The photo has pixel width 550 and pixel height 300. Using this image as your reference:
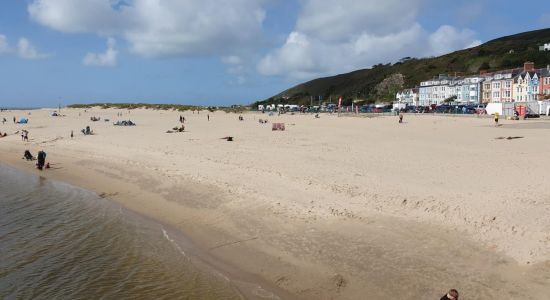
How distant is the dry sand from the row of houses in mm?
72992

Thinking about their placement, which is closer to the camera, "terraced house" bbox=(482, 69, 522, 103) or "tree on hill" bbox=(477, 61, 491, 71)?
"terraced house" bbox=(482, 69, 522, 103)

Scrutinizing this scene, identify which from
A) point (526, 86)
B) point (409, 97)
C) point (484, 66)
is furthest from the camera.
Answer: point (484, 66)

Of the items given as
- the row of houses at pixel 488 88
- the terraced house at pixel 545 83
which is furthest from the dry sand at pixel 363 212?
the row of houses at pixel 488 88

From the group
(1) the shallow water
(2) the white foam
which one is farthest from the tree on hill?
(2) the white foam

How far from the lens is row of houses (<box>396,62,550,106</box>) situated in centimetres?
8619

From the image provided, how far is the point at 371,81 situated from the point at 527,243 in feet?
606

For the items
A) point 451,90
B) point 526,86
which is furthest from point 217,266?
point 451,90

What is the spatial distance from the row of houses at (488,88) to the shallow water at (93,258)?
82047 mm

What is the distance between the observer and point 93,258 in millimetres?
11195

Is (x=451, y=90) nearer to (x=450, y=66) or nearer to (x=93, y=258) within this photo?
(x=450, y=66)

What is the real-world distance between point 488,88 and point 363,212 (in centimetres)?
10409

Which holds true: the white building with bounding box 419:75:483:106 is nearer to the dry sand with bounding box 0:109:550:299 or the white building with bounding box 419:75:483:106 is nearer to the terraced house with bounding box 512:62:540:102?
the terraced house with bounding box 512:62:540:102

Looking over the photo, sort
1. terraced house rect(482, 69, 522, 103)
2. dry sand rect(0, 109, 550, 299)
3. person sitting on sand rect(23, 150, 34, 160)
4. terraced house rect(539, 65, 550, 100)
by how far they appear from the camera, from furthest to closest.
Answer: terraced house rect(482, 69, 522, 103) → terraced house rect(539, 65, 550, 100) → person sitting on sand rect(23, 150, 34, 160) → dry sand rect(0, 109, 550, 299)

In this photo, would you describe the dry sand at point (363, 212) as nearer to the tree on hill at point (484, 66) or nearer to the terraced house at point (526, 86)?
the terraced house at point (526, 86)
